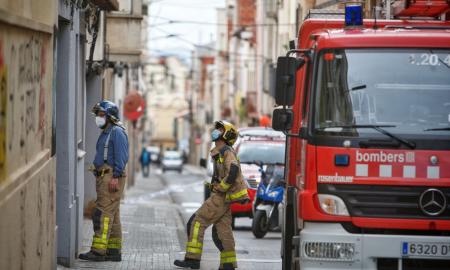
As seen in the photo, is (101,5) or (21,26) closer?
(21,26)

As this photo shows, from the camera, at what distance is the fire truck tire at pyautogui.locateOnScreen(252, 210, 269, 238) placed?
70.6 ft

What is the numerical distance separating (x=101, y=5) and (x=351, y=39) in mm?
7884

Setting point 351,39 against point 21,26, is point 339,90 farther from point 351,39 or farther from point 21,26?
point 21,26

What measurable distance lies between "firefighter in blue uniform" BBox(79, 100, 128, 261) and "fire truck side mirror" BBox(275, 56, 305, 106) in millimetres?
3978

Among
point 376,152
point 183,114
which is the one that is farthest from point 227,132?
point 183,114

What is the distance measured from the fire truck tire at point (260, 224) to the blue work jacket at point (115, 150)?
6.36 meters

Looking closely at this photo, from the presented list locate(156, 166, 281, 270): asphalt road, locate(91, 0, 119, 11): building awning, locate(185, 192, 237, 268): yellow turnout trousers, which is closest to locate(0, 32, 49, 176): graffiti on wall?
locate(185, 192, 237, 268): yellow turnout trousers

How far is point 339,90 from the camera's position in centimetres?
1176

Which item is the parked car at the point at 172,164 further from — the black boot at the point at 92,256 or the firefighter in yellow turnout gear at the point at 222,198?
the firefighter in yellow turnout gear at the point at 222,198

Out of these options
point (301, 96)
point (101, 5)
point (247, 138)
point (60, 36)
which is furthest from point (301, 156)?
point (247, 138)

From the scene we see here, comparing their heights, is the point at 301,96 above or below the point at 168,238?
above

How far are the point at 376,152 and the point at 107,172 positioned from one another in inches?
189

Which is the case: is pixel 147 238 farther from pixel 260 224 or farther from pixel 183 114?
pixel 183 114

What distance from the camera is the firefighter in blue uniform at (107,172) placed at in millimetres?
15359
